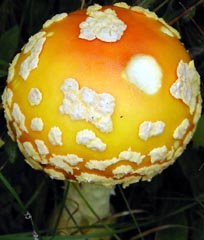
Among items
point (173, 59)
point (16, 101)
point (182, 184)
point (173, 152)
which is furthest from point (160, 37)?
point (182, 184)

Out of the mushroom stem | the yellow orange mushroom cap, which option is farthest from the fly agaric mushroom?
the mushroom stem

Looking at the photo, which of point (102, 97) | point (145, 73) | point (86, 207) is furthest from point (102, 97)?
point (86, 207)

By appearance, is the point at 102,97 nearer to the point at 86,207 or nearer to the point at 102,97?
the point at 102,97

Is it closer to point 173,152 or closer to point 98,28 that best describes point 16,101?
point 98,28

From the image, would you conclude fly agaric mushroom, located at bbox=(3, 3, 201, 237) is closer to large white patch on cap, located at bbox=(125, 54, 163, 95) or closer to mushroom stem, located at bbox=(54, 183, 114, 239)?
large white patch on cap, located at bbox=(125, 54, 163, 95)

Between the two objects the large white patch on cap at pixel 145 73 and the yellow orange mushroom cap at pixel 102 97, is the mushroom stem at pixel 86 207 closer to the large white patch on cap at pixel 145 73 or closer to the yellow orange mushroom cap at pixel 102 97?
the yellow orange mushroom cap at pixel 102 97

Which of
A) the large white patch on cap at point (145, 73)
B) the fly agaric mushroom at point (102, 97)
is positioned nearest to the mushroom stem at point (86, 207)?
the fly agaric mushroom at point (102, 97)
